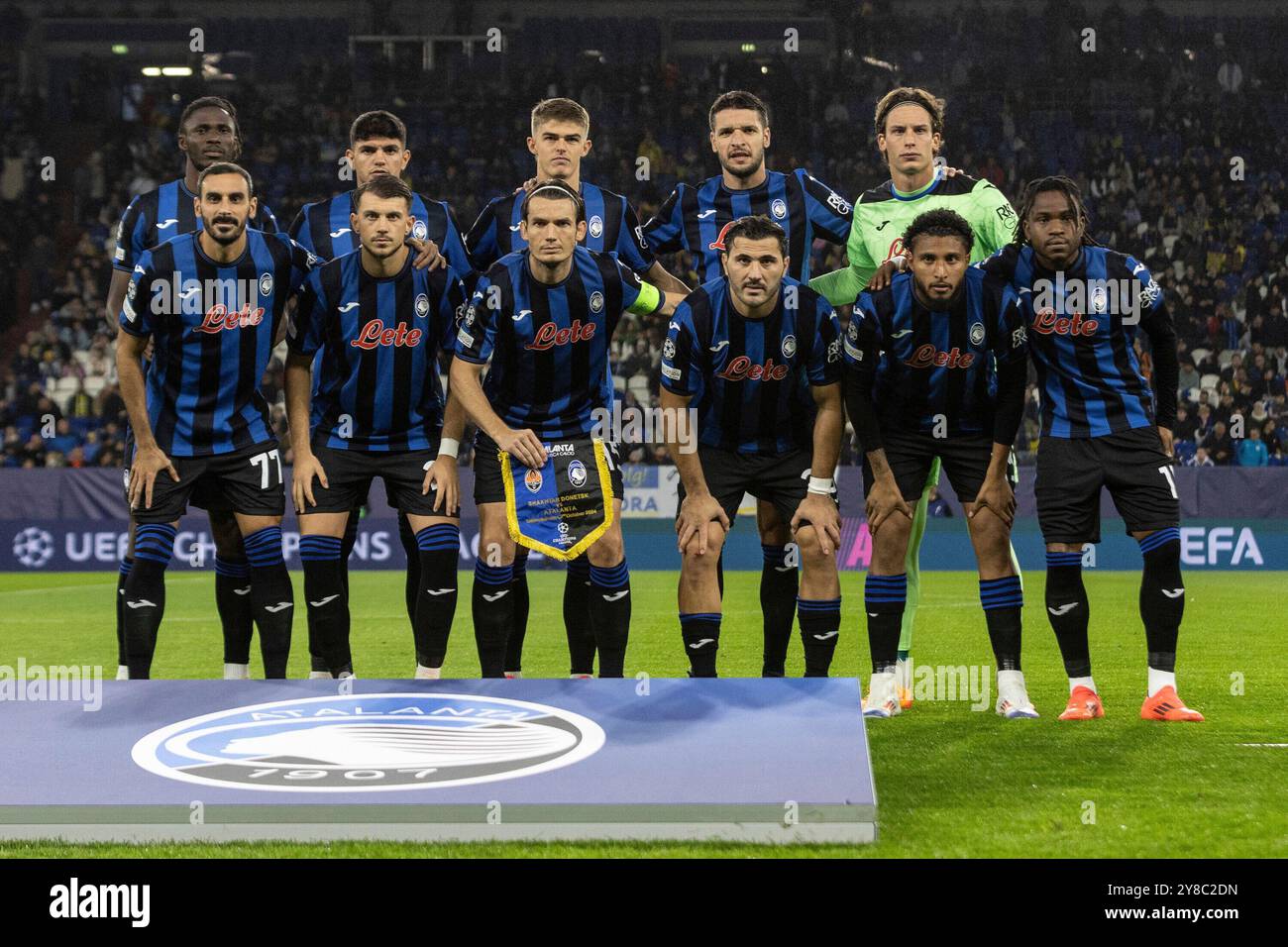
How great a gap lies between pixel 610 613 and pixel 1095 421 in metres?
2.10

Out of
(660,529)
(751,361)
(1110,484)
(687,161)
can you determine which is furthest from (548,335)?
(687,161)

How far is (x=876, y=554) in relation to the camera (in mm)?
6129

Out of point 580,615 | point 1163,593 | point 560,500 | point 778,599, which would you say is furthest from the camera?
point 580,615

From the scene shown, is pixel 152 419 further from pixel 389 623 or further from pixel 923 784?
pixel 389 623

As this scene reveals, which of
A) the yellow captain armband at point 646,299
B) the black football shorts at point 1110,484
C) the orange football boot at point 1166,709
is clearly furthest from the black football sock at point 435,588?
the orange football boot at point 1166,709

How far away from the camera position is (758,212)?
6441 millimetres

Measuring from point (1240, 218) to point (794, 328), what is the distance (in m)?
19.5

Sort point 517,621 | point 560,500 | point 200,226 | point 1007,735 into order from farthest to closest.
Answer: point 517,621 → point 200,226 → point 560,500 → point 1007,735

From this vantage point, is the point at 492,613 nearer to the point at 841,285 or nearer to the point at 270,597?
the point at 270,597

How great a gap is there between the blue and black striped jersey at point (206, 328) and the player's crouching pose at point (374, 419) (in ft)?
0.48

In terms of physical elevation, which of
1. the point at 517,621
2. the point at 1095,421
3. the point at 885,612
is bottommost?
the point at 517,621

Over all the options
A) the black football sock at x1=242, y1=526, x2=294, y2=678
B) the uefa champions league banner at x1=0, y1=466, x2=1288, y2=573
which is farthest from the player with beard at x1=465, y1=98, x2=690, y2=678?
the uefa champions league banner at x1=0, y1=466, x2=1288, y2=573

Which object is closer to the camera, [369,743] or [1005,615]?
[369,743]
